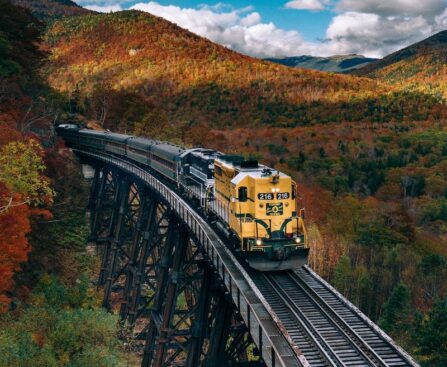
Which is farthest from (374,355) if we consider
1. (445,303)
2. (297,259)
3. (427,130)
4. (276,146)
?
(427,130)

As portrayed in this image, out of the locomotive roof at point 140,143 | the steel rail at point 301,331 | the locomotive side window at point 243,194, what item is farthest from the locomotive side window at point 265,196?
the locomotive roof at point 140,143

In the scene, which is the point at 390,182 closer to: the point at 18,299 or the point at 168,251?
the point at 168,251

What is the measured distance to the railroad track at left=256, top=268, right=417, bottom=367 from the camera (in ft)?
39.6

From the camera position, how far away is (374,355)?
474 inches

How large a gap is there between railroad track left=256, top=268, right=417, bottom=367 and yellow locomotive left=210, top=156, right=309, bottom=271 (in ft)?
2.90

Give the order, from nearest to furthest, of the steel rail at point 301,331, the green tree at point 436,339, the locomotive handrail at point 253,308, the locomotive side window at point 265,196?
the locomotive handrail at point 253,308 → the steel rail at point 301,331 → the locomotive side window at point 265,196 → the green tree at point 436,339

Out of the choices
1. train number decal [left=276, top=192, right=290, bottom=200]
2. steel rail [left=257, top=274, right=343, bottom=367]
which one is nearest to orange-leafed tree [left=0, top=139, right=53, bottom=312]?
train number decal [left=276, top=192, right=290, bottom=200]

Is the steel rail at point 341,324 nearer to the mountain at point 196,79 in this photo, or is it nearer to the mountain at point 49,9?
the mountain at point 196,79

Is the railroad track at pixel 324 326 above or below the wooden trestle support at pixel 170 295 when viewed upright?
above

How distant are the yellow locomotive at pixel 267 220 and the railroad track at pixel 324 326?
883 millimetres

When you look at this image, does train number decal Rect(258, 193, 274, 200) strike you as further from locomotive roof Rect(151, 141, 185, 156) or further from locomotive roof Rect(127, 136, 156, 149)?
locomotive roof Rect(127, 136, 156, 149)

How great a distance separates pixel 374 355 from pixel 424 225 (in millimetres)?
61527

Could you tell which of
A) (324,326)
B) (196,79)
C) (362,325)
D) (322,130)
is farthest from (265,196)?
(196,79)

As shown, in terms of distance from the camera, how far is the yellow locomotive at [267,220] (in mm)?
17328
